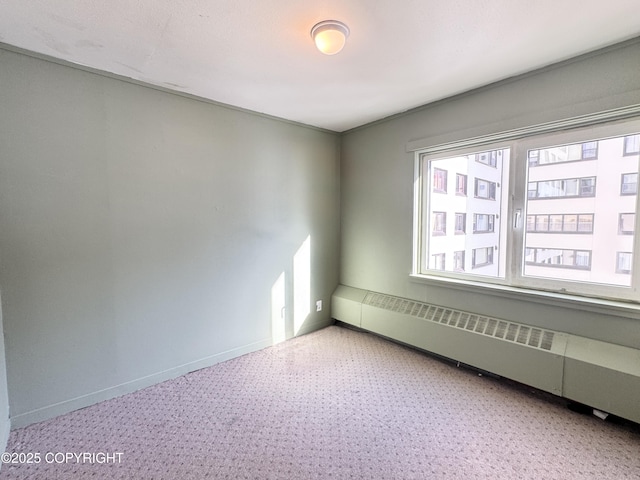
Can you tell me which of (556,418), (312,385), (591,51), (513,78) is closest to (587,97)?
(591,51)

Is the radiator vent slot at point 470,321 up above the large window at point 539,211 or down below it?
below

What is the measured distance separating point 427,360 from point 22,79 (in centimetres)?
350

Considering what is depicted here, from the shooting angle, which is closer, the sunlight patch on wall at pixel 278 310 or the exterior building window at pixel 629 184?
the exterior building window at pixel 629 184

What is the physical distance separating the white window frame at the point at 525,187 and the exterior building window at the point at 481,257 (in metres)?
0.12

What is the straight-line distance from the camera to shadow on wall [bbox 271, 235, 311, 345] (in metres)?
2.99

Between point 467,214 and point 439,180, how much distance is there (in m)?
0.42

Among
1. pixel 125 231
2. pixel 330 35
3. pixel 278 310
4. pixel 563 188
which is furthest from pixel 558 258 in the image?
pixel 125 231

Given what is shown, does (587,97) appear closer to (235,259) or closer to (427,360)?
(427,360)

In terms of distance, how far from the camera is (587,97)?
1878 millimetres

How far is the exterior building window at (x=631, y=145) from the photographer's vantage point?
180cm

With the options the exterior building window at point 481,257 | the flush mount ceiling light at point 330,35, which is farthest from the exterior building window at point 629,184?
the flush mount ceiling light at point 330,35

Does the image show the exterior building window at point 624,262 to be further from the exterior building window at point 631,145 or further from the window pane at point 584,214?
the exterior building window at point 631,145

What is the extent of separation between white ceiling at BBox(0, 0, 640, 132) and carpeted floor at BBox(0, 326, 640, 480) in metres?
2.26

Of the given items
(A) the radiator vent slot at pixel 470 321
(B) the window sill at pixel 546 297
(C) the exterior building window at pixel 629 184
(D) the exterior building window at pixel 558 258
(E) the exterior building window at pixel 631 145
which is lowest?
(A) the radiator vent slot at pixel 470 321
